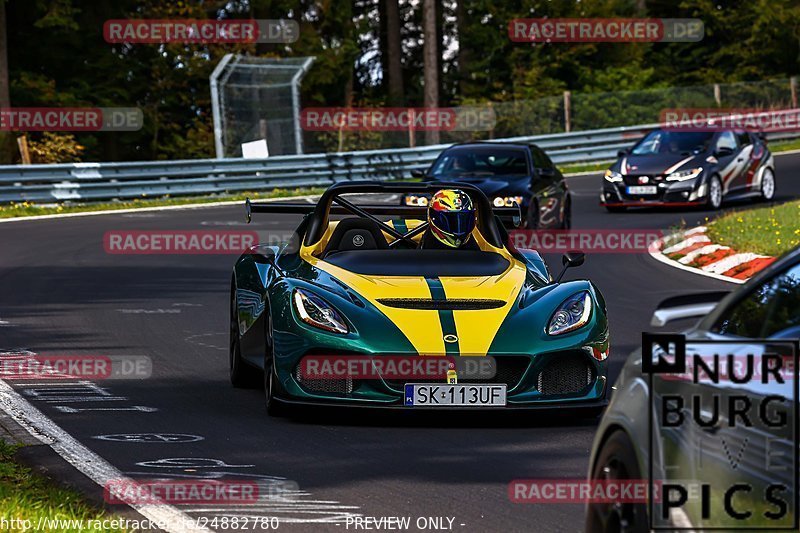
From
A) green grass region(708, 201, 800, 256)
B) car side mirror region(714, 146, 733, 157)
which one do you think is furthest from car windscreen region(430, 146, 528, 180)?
car side mirror region(714, 146, 733, 157)

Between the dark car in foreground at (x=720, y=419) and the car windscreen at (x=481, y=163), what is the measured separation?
1805 centimetres

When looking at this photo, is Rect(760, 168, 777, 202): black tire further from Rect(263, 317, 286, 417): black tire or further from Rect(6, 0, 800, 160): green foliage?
Rect(263, 317, 286, 417): black tire

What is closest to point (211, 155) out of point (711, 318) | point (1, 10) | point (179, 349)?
point (1, 10)

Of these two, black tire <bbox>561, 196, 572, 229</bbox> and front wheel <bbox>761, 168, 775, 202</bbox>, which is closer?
black tire <bbox>561, 196, 572, 229</bbox>

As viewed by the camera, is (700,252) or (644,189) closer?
(700,252)

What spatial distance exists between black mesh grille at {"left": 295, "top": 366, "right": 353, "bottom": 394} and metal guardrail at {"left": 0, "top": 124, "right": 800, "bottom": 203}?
2142 cm

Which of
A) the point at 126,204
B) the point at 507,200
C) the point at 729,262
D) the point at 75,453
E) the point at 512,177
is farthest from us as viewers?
the point at 126,204

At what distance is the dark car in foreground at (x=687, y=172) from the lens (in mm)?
26828

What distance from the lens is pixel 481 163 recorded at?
2380 cm

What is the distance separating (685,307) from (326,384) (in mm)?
4192

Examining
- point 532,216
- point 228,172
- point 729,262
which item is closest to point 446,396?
point 729,262

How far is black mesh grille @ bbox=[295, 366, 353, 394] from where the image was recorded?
905 centimetres

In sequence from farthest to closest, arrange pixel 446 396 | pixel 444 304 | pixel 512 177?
pixel 512 177 → pixel 444 304 → pixel 446 396

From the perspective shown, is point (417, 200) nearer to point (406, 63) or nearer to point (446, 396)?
point (446, 396)
